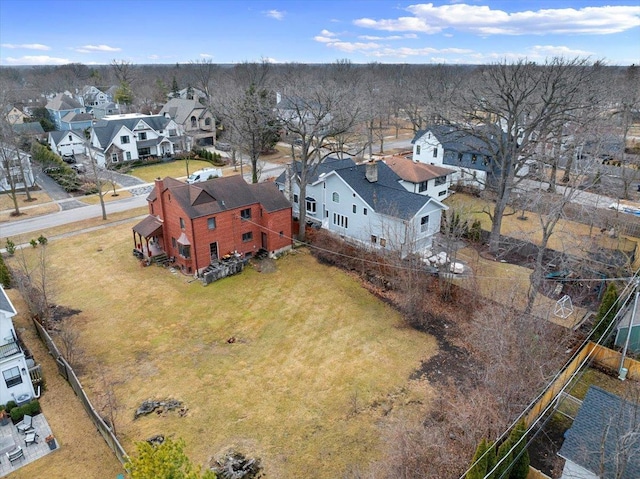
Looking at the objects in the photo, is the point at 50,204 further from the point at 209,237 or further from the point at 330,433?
the point at 330,433

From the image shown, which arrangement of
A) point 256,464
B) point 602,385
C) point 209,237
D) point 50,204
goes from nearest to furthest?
point 256,464 < point 602,385 < point 209,237 < point 50,204

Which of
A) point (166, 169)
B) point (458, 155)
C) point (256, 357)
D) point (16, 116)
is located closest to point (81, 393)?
point (256, 357)

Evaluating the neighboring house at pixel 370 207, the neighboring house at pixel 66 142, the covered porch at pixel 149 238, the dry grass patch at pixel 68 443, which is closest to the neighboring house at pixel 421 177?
the neighboring house at pixel 370 207

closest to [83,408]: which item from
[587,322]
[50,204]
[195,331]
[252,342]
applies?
[195,331]

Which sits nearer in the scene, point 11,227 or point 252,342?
point 252,342

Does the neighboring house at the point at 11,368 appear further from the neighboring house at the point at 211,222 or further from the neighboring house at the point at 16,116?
the neighboring house at the point at 16,116

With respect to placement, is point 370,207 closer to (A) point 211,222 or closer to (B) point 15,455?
(A) point 211,222

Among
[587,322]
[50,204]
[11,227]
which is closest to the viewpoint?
[587,322]
